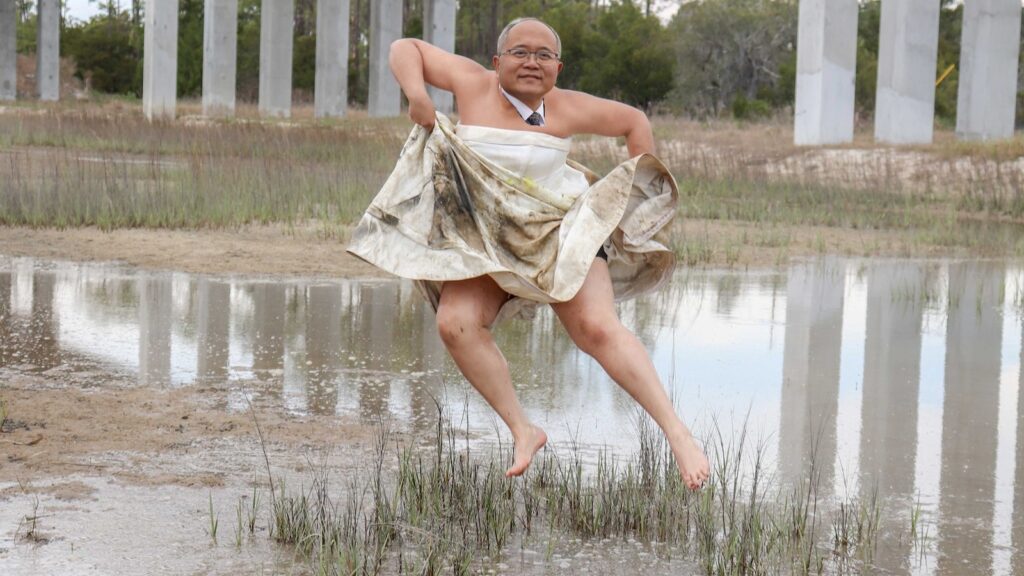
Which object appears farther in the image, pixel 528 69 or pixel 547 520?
pixel 528 69

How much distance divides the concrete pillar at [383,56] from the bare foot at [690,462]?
118ft

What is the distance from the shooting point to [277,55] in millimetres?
39000

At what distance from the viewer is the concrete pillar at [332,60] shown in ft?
128

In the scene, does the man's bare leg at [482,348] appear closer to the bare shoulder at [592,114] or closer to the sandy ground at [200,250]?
the bare shoulder at [592,114]

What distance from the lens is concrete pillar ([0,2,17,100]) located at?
48.6m

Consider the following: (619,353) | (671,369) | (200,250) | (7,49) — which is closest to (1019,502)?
(619,353)

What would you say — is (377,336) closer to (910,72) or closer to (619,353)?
(619,353)

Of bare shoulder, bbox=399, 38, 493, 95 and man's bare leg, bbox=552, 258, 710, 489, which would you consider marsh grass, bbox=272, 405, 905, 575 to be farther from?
bare shoulder, bbox=399, 38, 493, 95

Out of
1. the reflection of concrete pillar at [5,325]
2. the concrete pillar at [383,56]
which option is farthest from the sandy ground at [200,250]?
the concrete pillar at [383,56]

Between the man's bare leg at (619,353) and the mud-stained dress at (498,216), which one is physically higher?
the mud-stained dress at (498,216)

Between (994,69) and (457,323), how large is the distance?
26235 mm

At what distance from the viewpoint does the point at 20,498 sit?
4664 mm

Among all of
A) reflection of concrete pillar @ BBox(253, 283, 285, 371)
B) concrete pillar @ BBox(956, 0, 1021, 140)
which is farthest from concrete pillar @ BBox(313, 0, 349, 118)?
reflection of concrete pillar @ BBox(253, 283, 285, 371)

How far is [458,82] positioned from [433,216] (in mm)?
490
